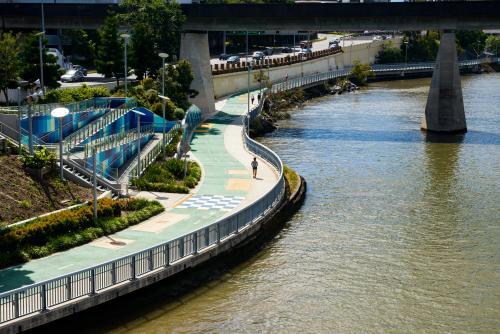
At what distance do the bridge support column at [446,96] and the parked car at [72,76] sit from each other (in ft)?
106

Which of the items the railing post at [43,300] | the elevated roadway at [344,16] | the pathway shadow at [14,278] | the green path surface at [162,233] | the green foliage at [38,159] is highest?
the elevated roadway at [344,16]

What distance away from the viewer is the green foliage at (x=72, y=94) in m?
53.4

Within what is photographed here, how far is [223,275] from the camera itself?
3189 centimetres

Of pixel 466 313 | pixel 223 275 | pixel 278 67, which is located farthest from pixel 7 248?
pixel 278 67

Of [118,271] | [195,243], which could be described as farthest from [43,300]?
[195,243]

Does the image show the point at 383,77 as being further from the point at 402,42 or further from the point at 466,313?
the point at 466,313

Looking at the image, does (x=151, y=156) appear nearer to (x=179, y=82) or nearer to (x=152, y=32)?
(x=179, y=82)

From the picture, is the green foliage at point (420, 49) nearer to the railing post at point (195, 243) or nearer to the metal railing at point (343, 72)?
the metal railing at point (343, 72)

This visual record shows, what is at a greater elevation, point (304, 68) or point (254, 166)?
point (304, 68)

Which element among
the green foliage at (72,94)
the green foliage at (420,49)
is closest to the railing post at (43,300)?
the green foliage at (72,94)

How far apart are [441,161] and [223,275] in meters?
28.9

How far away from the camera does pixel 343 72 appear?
4528 inches

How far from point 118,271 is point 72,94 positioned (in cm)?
3019

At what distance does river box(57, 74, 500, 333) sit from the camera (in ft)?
91.6
